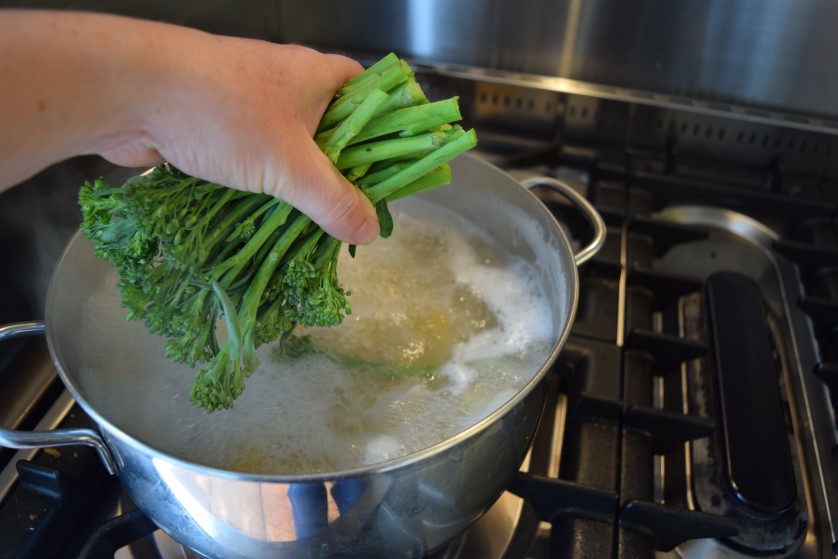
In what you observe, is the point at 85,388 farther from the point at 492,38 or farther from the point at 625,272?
the point at 492,38

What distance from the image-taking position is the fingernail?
0.60 meters

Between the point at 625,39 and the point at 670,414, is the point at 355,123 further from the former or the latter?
the point at 625,39

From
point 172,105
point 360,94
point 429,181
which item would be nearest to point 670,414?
point 429,181

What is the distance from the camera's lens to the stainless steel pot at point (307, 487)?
1.70ft

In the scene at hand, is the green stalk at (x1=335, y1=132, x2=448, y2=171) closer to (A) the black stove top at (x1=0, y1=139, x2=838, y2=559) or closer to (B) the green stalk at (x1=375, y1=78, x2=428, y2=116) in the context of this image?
(B) the green stalk at (x1=375, y1=78, x2=428, y2=116)

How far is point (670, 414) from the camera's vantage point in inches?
29.9

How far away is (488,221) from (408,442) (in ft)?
1.27

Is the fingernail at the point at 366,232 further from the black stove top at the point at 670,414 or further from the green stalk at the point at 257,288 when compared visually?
the black stove top at the point at 670,414

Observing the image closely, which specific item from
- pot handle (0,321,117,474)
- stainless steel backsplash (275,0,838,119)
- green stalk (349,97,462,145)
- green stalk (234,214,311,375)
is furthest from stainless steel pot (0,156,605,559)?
stainless steel backsplash (275,0,838,119)

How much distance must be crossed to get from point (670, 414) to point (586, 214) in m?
0.25

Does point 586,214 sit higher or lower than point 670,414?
higher

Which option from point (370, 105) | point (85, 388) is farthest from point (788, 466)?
point (85, 388)

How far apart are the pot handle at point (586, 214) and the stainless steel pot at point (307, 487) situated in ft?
0.18

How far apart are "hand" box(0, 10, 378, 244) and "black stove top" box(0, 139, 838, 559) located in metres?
0.37
